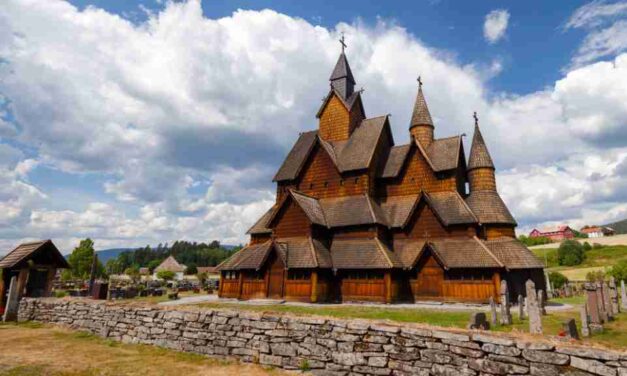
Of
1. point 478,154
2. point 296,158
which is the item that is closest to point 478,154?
point 478,154

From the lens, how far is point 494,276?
23.2 metres

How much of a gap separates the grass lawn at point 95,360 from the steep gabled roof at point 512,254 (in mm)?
20106

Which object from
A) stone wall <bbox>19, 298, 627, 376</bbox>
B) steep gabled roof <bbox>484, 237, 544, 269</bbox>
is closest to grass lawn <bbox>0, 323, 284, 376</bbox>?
stone wall <bbox>19, 298, 627, 376</bbox>

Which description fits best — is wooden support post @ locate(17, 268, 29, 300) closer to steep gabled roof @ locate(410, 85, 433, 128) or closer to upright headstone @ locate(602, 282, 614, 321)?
upright headstone @ locate(602, 282, 614, 321)

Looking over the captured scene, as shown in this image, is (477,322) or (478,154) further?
(478,154)

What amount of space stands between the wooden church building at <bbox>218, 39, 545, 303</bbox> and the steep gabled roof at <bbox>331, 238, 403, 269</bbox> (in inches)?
3.1

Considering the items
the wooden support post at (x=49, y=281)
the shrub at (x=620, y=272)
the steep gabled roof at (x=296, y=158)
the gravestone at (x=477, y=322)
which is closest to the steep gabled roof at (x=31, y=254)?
the wooden support post at (x=49, y=281)

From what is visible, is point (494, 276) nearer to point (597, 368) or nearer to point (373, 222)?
point (373, 222)

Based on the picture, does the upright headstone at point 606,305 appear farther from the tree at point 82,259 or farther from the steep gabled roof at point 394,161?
the tree at point 82,259

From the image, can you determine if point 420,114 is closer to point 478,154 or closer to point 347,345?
point 478,154

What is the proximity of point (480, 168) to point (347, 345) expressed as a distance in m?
24.7

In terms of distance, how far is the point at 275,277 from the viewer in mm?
26625

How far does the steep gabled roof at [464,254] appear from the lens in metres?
23.5

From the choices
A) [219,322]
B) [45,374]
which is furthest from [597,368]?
[45,374]
